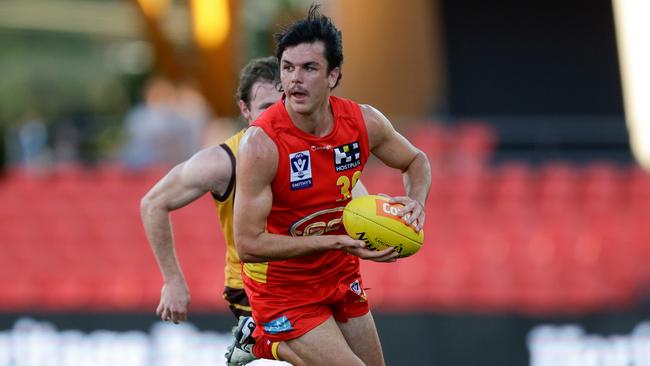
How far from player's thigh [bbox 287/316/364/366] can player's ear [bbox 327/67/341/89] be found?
1.06 m

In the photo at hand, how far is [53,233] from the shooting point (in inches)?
540

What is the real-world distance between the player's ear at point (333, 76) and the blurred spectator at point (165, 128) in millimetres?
8856

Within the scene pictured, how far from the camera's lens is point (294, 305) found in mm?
5309

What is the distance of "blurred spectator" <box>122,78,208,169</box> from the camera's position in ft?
45.8

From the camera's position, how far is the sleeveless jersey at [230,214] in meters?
5.63

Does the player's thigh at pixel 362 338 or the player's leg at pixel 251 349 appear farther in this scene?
the player's thigh at pixel 362 338

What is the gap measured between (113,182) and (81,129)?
3.18m

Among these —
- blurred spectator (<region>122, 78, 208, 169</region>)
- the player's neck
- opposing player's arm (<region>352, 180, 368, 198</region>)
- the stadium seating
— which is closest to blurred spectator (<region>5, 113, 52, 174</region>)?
the stadium seating

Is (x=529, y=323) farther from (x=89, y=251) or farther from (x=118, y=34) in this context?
(x=118, y=34)

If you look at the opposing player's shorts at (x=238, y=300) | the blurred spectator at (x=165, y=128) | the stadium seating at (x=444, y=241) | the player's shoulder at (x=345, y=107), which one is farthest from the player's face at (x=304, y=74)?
the blurred spectator at (x=165, y=128)

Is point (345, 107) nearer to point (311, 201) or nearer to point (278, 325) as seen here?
point (311, 201)

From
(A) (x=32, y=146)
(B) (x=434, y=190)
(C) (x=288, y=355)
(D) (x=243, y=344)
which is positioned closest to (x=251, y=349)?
(D) (x=243, y=344)

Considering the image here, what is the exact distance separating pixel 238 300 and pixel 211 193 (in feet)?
2.26

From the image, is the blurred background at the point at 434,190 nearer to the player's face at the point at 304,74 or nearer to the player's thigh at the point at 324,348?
the player's face at the point at 304,74
